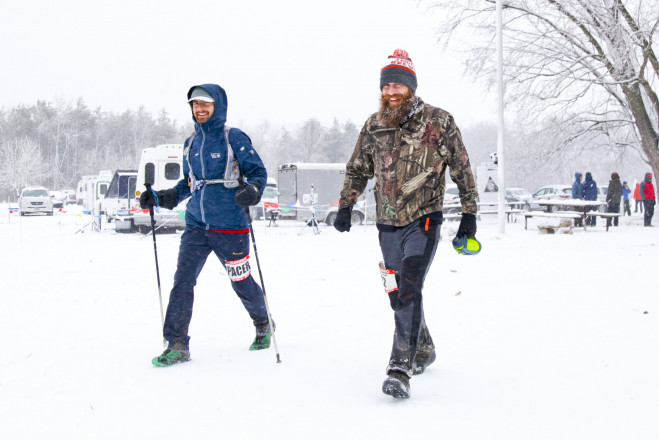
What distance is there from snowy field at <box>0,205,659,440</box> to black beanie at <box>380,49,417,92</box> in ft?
5.71

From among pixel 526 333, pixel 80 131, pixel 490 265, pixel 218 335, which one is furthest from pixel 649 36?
pixel 80 131

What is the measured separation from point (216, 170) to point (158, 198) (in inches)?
18.7

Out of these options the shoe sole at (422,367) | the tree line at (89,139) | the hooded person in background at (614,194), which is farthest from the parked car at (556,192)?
the tree line at (89,139)

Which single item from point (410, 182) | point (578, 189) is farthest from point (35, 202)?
point (410, 182)

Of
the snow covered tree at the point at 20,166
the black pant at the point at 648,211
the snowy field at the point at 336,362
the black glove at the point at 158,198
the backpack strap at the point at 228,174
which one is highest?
the snow covered tree at the point at 20,166

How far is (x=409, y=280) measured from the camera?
3301 mm

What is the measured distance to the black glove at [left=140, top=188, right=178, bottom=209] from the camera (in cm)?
405

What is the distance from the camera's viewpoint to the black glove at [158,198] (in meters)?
4.05

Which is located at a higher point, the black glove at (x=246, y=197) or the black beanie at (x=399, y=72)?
the black beanie at (x=399, y=72)

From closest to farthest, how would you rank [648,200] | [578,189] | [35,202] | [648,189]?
[648,189] < [648,200] < [578,189] < [35,202]

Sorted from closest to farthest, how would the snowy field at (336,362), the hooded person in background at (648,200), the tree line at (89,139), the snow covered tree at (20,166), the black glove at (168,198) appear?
1. the snowy field at (336,362)
2. the black glove at (168,198)
3. the hooded person in background at (648,200)
4. the snow covered tree at (20,166)
5. the tree line at (89,139)

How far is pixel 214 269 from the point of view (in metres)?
9.08

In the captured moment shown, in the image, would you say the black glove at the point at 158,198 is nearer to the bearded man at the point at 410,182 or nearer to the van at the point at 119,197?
the bearded man at the point at 410,182

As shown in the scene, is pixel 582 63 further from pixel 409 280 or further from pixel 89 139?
pixel 89 139
